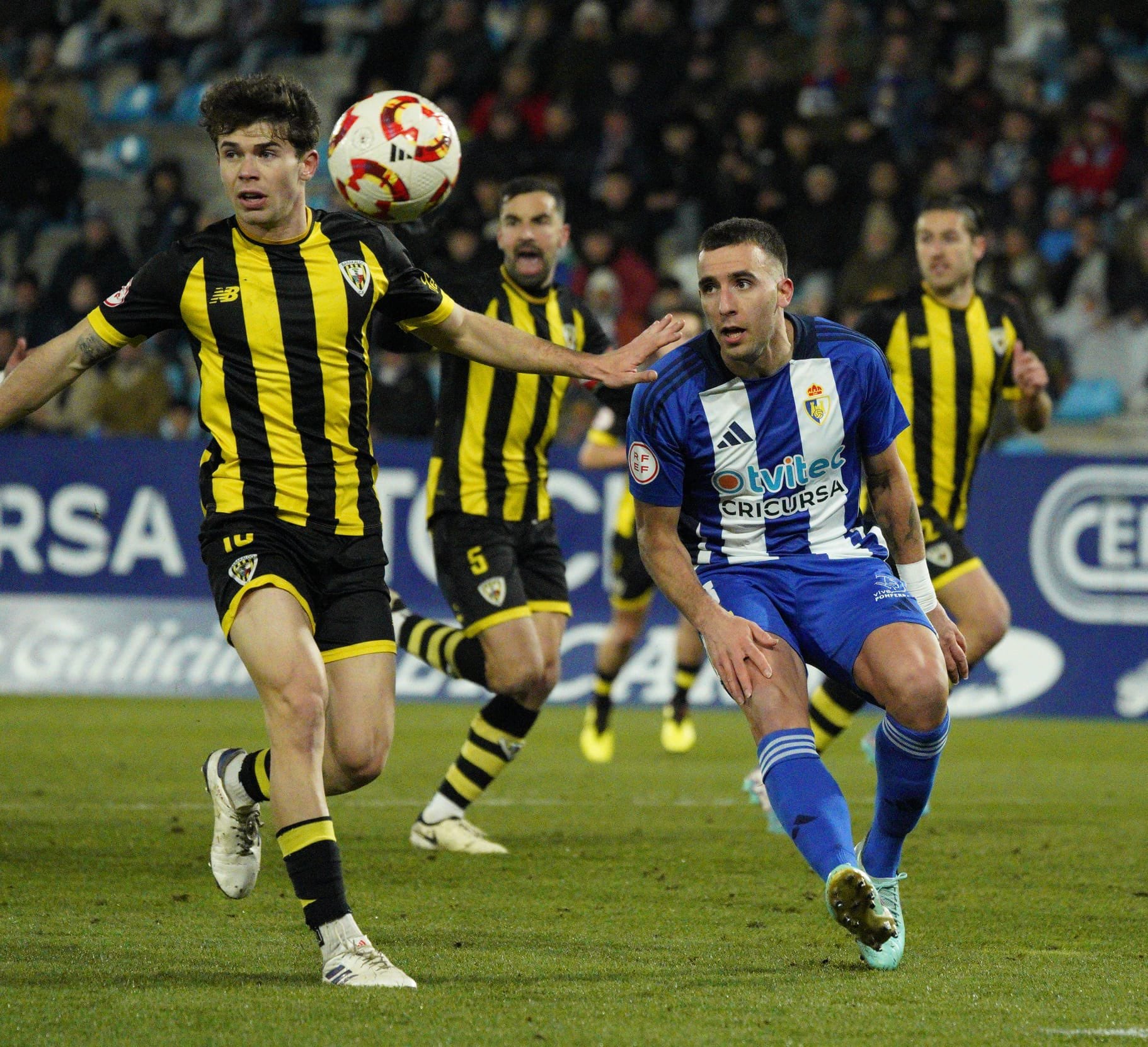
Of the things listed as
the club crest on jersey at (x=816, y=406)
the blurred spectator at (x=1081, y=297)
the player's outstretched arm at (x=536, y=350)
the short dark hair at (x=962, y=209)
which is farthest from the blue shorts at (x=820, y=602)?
the blurred spectator at (x=1081, y=297)

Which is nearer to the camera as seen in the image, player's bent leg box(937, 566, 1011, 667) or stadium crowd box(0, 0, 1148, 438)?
player's bent leg box(937, 566, 1011, 667)

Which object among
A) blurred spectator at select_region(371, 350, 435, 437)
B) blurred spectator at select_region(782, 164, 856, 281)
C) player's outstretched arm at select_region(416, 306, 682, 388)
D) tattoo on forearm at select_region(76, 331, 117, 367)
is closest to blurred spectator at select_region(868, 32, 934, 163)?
blurred spectator at select_region(782, 164, 856, 281)

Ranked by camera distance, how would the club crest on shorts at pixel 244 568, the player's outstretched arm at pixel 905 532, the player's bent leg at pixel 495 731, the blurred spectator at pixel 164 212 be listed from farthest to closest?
the blurred spectator at pixel 164 212
the player's bent leg at pixel 495 731
the player's outstretched arm at pixel 905 532
the club crest on shorts at pixel 244 568

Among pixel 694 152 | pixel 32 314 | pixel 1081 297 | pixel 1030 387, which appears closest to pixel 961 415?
pixel 1030 387

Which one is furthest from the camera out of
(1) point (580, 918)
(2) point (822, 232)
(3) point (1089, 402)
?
(2) point (822, 232)

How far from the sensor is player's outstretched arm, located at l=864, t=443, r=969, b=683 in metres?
5.43

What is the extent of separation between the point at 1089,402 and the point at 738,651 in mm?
10719

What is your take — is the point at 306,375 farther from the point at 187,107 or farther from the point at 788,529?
the point at 187,107

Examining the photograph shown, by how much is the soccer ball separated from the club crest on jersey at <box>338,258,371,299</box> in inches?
59.9

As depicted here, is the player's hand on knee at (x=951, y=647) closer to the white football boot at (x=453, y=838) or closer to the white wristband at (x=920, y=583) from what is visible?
the white wristband at (x=920, y=583)

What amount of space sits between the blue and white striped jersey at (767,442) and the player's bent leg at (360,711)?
2.88 feet

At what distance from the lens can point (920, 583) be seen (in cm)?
546

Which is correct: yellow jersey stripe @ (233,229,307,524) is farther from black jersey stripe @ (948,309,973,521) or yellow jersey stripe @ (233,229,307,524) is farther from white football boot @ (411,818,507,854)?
black jersey stripe @ (948,309,973,521)

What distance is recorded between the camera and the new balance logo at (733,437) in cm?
532
